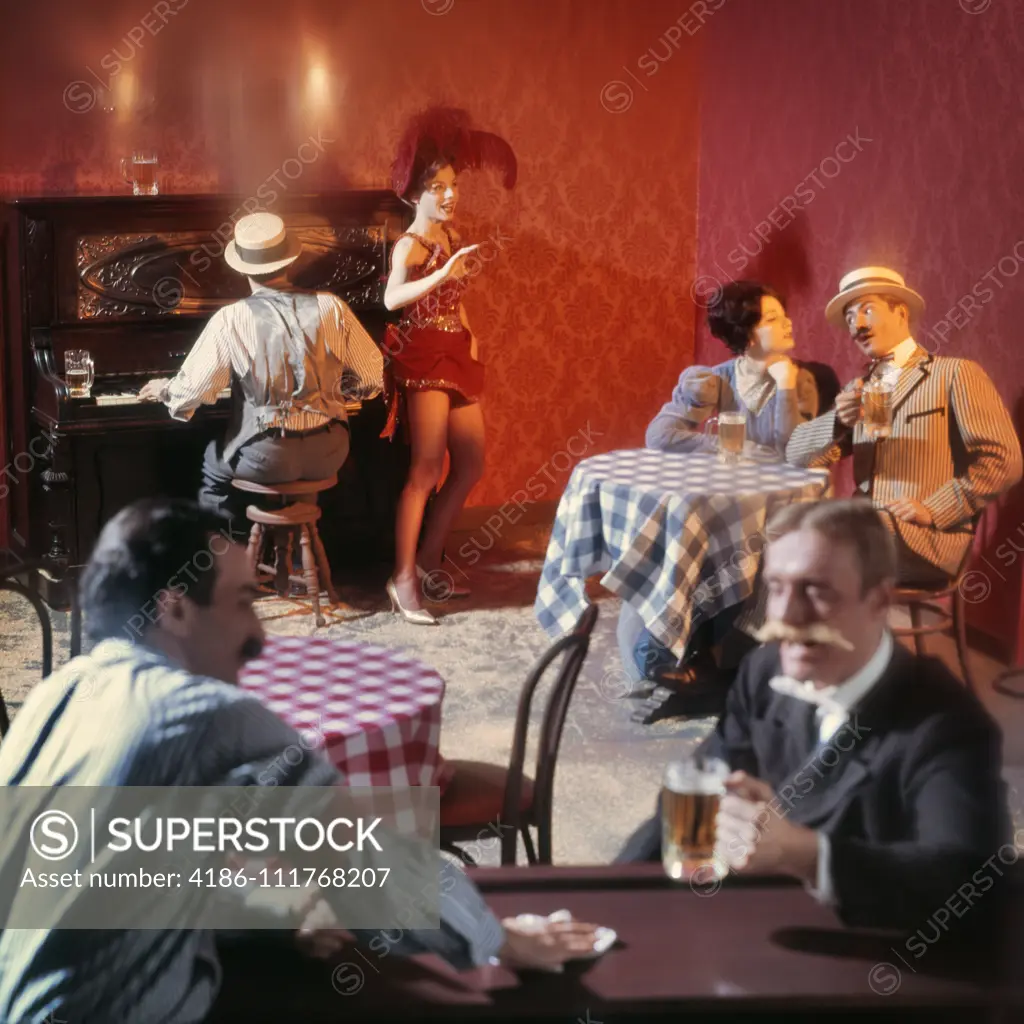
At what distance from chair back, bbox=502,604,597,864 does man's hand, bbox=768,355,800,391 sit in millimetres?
2099

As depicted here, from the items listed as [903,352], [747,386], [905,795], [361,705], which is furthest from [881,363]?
[905,795]

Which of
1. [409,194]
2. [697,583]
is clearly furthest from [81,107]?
[697,583]

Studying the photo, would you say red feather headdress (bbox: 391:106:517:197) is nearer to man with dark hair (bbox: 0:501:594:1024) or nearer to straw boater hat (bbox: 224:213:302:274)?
straw boater hat (bbox: 224:213:302:274)

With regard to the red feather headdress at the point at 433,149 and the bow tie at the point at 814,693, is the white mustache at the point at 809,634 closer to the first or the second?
the bow tie at the point at 814,693

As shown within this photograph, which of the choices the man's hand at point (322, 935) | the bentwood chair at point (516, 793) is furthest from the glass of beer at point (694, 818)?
the bentwood chair at point (516, 793)

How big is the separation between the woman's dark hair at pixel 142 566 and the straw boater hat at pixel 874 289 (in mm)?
2891

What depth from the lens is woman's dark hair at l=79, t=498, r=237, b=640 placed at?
1753 mm

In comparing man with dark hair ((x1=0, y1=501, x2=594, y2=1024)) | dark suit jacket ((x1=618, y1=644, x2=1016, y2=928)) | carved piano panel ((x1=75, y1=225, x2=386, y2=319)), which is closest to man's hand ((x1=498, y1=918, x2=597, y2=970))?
man with dark hair ((x1=0, y1=501, x2=594, y2=1024))

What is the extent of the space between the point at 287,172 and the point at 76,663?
4.32m

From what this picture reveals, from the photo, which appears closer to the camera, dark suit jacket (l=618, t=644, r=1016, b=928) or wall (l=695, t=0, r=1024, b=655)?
dark suit jacket (l=618, t=644, r=1016, b=928)

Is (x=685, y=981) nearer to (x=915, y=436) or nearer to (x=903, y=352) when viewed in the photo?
(x=915, y=436)

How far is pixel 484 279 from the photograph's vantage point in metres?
6.26

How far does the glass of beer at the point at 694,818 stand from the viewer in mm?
1745

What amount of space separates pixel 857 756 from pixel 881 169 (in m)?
3.57
